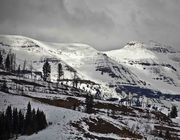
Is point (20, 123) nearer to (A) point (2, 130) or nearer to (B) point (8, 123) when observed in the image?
(B) point (8, 123)

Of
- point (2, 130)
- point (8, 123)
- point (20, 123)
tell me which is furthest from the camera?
point (20, 123)

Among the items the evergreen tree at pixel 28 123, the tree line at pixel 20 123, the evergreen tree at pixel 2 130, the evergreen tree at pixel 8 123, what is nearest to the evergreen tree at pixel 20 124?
the tree line at pixel 20 123

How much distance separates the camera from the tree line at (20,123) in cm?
14775

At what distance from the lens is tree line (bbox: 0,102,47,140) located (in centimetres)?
14775

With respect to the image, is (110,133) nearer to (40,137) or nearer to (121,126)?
A: (121,126)

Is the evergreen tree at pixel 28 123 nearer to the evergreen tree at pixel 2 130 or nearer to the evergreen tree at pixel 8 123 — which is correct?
the evergreen tree at pixel 8 123

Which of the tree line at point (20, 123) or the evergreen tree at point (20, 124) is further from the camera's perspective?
the evergreen tree at point (20, 124)

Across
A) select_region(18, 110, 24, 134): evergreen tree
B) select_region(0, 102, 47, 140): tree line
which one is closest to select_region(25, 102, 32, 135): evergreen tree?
select_region(0, 102, 47, 140): tree line

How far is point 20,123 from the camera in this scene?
15588cm

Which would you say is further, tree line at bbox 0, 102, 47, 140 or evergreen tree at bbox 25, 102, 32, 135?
evergreen tree at bbox 25, 102, 32, 135

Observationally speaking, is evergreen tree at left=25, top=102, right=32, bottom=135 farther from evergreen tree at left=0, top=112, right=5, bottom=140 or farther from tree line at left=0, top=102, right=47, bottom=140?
evergreen tree at left=0, top=112, right=5, bottom=140

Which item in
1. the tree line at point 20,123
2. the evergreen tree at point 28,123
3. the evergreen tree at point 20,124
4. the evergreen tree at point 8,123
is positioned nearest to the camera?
the evergreen tree at point 8,123

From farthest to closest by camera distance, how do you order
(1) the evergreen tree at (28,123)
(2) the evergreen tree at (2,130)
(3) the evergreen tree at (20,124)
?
(3) the evergreen tree at (20,124), (1) the evergreen tree at (28,123), (2) the evergreen tree at (2,130)

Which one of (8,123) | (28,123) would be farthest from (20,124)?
(8,123)
